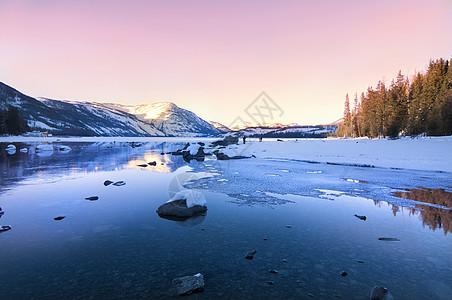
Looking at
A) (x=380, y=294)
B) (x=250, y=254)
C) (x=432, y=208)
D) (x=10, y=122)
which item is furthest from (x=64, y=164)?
(x=10, y=122)

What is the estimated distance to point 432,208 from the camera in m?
9.83

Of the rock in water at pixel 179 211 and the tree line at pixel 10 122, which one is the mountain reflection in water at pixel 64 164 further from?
the tree line at pixel 10 122

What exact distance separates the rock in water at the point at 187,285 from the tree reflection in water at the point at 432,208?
799 cm

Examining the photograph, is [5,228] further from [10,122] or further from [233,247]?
[10,122]

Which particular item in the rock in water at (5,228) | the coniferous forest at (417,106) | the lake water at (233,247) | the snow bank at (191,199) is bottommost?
the lake water at (233,247)

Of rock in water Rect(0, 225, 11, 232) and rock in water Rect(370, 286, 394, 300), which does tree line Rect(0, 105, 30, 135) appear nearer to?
rock in water Rect(0, 225, 11, 232)

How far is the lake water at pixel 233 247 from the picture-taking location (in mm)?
4664

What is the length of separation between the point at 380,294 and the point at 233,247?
345cm

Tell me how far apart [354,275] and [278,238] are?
235cm

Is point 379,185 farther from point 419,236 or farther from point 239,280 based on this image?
point 239,280

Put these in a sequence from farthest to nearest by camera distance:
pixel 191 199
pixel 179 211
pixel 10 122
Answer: pixel 10 122, pixel 191 199, pixel 179 211

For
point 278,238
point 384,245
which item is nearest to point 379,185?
point 384,245

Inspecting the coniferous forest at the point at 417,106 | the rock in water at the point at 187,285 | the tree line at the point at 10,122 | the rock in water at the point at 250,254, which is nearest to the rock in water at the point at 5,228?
the rock in water at the point at 187,285

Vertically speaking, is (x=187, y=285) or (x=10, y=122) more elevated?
(x=10, y=122)
